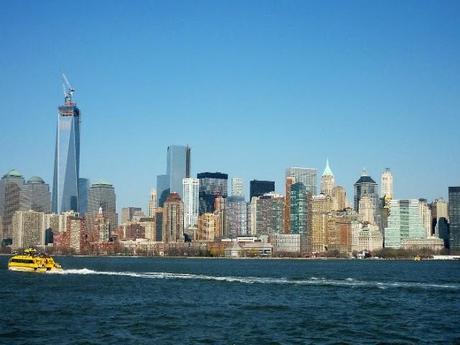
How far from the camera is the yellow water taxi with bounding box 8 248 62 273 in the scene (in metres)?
132

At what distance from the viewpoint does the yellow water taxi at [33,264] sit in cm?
13250

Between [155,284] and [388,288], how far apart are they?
3188 cm

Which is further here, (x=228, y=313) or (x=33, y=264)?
(x=33, y=264)

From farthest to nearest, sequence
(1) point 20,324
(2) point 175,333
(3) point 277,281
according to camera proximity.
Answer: (3) point 277,281 → (1) point 20,324 → (2) point 175,333

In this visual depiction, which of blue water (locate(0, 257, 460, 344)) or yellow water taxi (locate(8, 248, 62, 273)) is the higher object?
yellow water taxi (locate(8, 248, 62, 273))

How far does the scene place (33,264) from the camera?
134 meters

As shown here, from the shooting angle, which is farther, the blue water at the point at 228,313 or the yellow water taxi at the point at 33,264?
the yellow water taxi at the point at 33,264

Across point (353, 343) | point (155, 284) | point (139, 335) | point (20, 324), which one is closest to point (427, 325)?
point (353, 343)

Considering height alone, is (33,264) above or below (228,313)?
above

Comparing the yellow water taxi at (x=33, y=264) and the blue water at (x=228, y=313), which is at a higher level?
the yellow water taxi at (x=33, y=264)

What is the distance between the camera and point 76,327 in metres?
A: 55.9

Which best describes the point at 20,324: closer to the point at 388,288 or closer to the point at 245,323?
the point at 245,323

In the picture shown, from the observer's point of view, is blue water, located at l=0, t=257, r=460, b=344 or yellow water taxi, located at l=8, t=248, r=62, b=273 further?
yellow water taxi, located at l=8, t=248, r=62, b=273

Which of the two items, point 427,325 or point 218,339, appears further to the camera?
point 427,325
